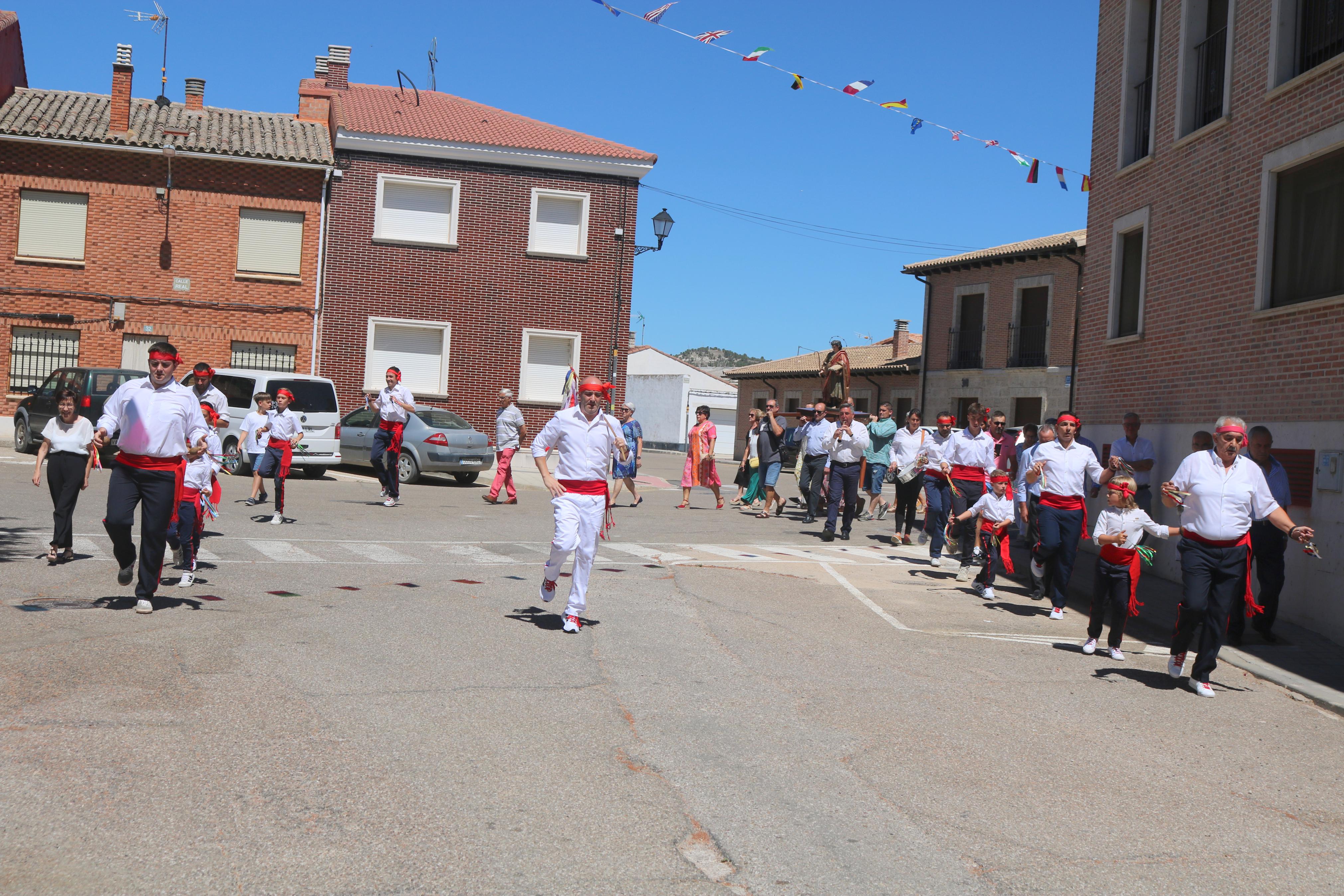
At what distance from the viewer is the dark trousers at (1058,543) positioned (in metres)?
10.3

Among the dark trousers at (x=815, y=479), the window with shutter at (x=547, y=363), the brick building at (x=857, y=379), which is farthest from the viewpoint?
the brick building at (x=857, y=379)

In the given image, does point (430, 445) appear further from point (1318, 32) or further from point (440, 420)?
point (1318, 32)

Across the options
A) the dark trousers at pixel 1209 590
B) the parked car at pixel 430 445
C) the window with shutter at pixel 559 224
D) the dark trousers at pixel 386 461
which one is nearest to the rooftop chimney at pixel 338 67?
the window with shutter at pixel 559 224

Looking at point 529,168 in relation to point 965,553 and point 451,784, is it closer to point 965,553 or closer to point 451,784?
point 965,553

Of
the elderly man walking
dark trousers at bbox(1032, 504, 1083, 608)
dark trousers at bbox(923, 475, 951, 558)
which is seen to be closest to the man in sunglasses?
dark trousers at bbox(1032, 504, 1083, 608)

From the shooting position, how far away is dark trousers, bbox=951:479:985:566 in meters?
12.2

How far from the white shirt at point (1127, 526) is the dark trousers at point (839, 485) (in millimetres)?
6723

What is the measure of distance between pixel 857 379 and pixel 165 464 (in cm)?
3914

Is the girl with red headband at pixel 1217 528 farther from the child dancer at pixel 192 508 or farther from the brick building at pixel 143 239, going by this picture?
the brick building at pixel 143 239

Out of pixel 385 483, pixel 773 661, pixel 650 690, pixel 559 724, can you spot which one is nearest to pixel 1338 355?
pixel 773 661

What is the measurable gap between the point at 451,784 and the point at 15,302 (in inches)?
993

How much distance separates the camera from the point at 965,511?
12148mm

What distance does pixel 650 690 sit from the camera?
6648mm

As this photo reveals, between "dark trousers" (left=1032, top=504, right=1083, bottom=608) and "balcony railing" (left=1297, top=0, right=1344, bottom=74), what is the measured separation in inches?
196
